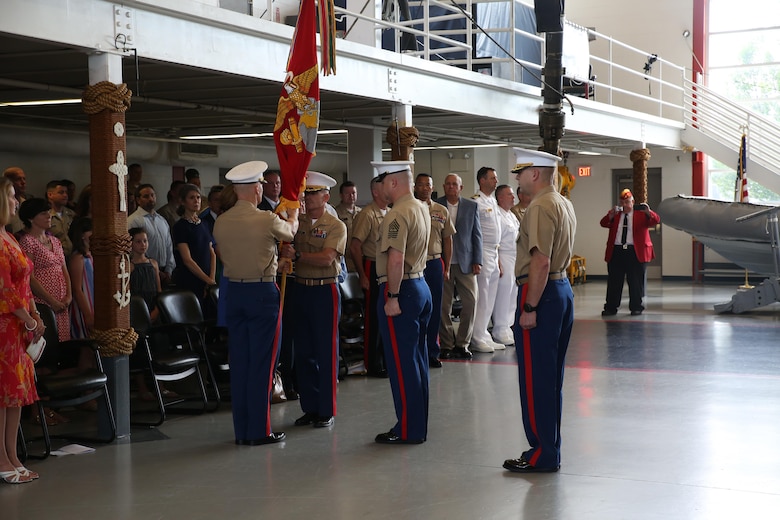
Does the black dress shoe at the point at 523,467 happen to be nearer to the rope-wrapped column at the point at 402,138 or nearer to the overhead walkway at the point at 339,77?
the overhead walkway at the point at 339,77

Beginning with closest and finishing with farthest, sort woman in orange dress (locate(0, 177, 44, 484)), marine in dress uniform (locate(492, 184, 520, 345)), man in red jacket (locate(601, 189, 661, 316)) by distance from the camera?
1. woman in orange dress (locate(0, 177, 44, 484))
2. marine in dress uniform (locate(492, 184, 520, 345))
3. man in red jacket (locate(601, 189, 661, 316))

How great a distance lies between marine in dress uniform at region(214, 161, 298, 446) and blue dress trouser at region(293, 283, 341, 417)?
515 mm

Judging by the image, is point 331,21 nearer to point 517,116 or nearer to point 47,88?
point 47,88

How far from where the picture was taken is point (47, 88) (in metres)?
8.51

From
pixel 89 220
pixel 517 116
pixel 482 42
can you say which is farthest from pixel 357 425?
pixel 482 42

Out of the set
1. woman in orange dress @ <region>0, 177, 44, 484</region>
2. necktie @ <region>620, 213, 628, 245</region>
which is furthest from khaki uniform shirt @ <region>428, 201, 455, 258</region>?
necktie @ <region>620, 213, 628, 245</region>

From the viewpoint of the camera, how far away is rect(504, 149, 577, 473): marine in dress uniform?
5055 mm

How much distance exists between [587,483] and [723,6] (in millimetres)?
17468

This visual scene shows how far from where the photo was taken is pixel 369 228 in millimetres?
8203

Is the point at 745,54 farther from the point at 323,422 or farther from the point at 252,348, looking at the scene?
the point at 252,348

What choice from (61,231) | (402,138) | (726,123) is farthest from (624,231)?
(61,231)

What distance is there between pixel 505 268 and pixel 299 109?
174 inches

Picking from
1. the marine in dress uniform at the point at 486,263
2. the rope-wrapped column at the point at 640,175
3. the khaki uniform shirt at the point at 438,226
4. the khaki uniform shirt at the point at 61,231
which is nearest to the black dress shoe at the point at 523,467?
the khaki uniform shirt at the point at 438,226

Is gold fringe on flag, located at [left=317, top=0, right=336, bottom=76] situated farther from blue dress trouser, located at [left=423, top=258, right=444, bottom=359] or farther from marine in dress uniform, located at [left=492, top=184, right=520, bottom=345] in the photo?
marine in dress uniform, located at [left=492, top=184, right=520, bottom=345]
